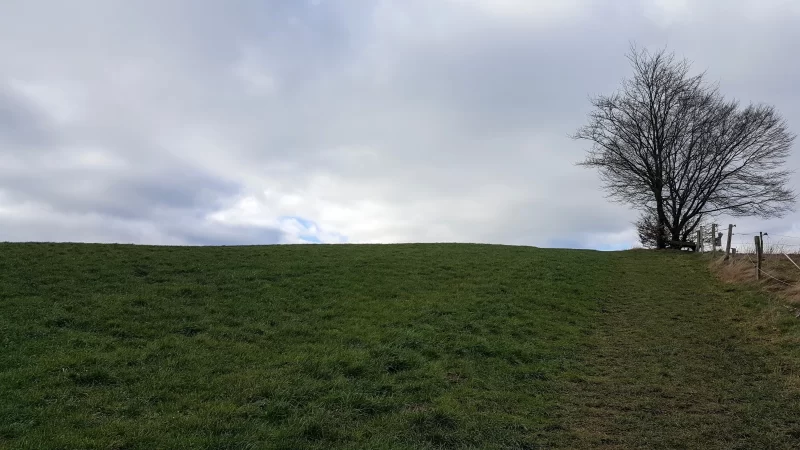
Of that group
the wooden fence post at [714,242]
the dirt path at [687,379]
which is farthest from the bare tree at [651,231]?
the dirt path at [687,379]

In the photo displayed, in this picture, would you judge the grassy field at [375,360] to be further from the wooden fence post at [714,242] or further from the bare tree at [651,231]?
the bare tree at [651,231]

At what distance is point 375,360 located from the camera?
9.49m

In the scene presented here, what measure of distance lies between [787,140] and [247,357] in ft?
120

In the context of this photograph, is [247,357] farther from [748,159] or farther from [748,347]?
[748,159]

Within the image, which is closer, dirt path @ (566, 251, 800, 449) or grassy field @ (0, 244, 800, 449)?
grassy field @ (0, 244, 800, 449)

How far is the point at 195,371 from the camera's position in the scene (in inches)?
335

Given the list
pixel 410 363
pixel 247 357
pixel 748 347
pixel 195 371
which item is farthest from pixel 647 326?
pixel 195 371

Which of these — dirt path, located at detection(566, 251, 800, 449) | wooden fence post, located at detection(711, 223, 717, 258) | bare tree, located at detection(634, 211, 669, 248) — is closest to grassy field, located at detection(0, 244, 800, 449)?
dirt path, located at detection(566, 251, 800, 449)

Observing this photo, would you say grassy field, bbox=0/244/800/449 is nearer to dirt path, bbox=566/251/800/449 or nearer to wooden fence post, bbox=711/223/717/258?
dirt path, bbox=566/251/800/449

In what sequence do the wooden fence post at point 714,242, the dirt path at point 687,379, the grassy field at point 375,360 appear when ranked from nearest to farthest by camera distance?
the grassy field at point 375,360 → the dirt path at point 687,379 → the wooden fence post at point 714,242

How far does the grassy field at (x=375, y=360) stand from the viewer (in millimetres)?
6703

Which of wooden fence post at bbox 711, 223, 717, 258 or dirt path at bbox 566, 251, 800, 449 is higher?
wooden fence post at bbox 711, 223, 717, 258

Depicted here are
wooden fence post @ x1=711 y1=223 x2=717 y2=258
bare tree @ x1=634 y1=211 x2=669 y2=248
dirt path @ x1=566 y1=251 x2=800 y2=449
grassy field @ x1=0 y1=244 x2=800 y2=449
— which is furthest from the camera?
bare tree @ x1=634 y1=211 x2=669 y2=248

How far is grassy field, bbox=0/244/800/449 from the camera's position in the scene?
6.70 metres
